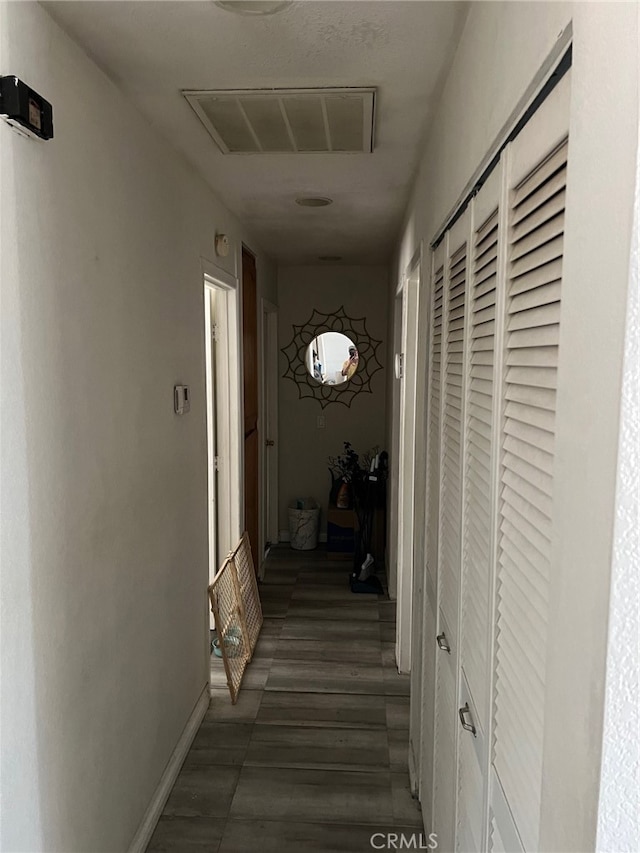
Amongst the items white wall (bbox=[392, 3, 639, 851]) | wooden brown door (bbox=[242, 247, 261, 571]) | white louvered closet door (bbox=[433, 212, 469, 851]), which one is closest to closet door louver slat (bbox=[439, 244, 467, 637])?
white louvered closet door (bbox=[433, 212, 469, 851])

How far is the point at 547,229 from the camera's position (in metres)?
0.84

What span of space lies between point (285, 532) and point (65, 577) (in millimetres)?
4020

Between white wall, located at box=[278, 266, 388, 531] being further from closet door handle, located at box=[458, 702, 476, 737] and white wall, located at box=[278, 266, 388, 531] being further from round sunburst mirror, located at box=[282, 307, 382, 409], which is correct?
closet door handle, located at box=[458, 702, 476, 737]

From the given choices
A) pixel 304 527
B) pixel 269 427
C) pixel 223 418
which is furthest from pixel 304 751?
pixel 269 427

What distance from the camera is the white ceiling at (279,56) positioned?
1.37 metres

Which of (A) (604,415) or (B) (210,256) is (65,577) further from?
(B) (210,256)

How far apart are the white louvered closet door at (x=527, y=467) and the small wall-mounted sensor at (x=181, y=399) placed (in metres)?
1.54

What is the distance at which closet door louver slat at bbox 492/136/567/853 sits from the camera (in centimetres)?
83

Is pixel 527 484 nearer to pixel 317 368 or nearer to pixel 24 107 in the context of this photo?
pixel 24 107

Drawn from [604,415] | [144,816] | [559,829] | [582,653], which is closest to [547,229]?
[604,415]

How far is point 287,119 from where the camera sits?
1.97 metres

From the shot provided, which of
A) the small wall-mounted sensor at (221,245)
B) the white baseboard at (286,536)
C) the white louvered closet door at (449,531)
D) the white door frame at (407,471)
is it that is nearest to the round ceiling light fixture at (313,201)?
the small wall-mounted sensor at (221,245)

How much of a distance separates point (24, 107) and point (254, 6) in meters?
0.53

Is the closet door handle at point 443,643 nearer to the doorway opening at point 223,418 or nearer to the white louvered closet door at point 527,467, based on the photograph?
the white louvered closet door at point 527,467
